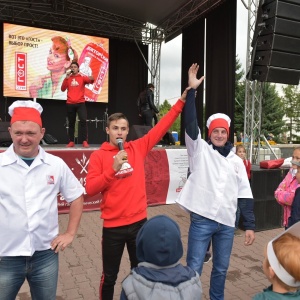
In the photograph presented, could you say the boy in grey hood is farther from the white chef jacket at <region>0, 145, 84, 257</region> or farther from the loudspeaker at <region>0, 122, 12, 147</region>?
the loudspeaker at <region>0, 122, 12, 147</region>

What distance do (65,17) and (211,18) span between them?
16.6 ft

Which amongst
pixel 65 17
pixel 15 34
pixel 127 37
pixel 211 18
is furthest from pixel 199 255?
pixel 127 37

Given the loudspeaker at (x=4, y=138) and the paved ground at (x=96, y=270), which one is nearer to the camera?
the paved ground at (x=96, y=270)

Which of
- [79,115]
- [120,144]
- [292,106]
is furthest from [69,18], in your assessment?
[292,106]

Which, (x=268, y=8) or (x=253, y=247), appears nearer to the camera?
(x=253, y=247)

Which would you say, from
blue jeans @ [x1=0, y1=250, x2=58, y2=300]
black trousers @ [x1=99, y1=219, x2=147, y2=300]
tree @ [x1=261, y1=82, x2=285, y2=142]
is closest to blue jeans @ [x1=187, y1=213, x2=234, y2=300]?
black trousers @ [x1=99, y1=219, x2=147, y2=300]

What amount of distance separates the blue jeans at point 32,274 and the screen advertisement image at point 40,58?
9.28 m

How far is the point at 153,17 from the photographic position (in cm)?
1208

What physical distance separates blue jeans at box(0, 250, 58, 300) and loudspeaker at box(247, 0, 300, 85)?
487 cm

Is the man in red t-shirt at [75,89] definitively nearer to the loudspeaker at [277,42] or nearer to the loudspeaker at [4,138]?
the loudspeaker at [4,138]

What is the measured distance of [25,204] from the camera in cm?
181

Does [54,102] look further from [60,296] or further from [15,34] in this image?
[60,296]

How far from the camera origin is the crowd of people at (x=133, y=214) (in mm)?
1322

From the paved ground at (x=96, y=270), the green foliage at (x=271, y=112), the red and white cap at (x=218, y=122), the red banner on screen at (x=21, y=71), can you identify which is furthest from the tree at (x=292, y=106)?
the red and white cap at (x=218, y=122)
